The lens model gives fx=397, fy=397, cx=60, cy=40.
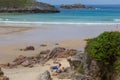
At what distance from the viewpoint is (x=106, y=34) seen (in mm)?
7160

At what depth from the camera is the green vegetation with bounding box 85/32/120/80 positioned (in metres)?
6.95

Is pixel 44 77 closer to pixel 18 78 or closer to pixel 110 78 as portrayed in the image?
pixel 18 78

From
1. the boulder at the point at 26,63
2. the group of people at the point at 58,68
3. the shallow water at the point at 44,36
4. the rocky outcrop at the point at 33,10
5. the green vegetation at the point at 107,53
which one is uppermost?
the green vegetation at the point at 107,53

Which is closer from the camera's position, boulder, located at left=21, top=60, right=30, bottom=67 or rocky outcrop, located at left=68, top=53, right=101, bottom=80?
rocky outcrop, located at left=68, top=53, right=101, bottom=80

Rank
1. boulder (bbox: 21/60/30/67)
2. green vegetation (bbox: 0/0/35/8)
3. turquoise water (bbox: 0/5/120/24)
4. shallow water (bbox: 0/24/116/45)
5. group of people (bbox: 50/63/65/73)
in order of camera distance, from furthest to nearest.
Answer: green vegetation (bbox: 0/0/35/8)
turquoise water (bbox: 0/5/120/24)
shallow water (bbox: 0/24/116/45)
boulder (bbox: 21/60/30/67)
group of people (bbox: 50/63/65/73)

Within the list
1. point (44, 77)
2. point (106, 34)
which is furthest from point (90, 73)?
point (44, 77)

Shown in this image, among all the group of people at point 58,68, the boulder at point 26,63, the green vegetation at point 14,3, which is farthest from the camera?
the green vegetation at point 14,3

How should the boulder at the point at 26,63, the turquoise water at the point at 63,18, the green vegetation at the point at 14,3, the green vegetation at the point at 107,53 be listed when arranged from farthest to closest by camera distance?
1. the green vegetation at the point at 14,3
2. the turquoise water at the point at 63,18
3. the boulder at the point at 26,63
4. the green vegetation at the point at 107,53

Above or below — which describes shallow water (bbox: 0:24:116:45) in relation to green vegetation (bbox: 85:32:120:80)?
below

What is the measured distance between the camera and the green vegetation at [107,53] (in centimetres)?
695

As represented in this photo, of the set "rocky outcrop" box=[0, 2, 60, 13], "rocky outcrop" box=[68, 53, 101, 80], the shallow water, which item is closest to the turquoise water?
the shallow water

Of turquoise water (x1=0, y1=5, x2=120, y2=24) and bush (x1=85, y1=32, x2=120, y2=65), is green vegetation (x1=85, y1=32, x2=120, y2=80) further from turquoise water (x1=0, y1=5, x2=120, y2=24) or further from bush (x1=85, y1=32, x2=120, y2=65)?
turquoise water (x1=0, y1=5, x2=120, y2=24)

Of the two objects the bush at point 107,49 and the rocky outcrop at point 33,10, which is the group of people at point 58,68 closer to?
the bush at point 107,49

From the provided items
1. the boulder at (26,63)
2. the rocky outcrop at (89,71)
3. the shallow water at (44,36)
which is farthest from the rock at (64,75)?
the shallow water at (44,36)
